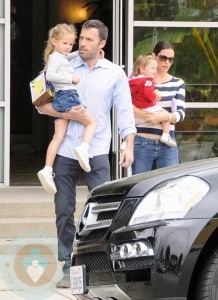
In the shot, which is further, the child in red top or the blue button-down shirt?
the child in red top

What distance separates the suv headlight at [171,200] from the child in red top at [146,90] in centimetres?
302

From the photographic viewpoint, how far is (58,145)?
7203 millimetres

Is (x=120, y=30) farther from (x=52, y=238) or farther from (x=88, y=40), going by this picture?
(x=88, y=40)

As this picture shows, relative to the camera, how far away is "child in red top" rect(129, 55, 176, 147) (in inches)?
319

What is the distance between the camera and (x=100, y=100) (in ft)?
23.6

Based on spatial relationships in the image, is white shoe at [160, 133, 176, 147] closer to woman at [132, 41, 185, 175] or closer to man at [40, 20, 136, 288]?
woman at [132, 41, 185, 175]

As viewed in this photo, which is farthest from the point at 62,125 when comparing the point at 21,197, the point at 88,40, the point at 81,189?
the point at 81,189

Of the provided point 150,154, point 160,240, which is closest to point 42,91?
point 150,154

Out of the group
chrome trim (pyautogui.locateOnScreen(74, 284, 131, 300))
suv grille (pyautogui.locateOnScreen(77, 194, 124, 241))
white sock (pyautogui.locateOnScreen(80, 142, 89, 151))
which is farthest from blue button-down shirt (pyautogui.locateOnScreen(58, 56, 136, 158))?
chrome trim (pyautogui.locateOnScreen(74, 284, 131, 300))

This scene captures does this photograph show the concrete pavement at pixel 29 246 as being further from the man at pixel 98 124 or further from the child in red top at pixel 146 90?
the child in red top at pixel 146 90

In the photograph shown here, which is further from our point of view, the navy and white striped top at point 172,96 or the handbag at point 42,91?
the navy and white striped top at point 172,96

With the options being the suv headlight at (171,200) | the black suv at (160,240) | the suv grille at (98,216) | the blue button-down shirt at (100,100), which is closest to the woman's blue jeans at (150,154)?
the blue button-down shirt at (100,100)

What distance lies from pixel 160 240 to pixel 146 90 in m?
3.35

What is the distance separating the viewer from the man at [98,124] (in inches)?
283
